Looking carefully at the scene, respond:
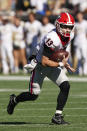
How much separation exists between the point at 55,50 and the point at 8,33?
1036 centimetres

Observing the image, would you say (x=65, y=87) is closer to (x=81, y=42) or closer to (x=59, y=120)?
(x=59, y=120)

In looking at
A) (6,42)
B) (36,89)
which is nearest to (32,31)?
(6,42)

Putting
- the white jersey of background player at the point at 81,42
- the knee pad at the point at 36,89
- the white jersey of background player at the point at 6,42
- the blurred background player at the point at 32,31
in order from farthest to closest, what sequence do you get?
1. the white jersey of background player at the point at 6,42
2. the blurred background player at the point at 32,31
3. the white jersey of background player at the point at 81,42
4. the knee pad at the point at 36,89

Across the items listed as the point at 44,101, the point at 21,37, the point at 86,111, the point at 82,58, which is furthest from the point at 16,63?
the point at 86,111

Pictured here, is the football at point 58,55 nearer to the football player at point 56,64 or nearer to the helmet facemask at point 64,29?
the football player at point 56,64

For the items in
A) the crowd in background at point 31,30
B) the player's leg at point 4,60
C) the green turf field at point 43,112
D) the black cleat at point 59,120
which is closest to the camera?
the green turf field at point 43,112

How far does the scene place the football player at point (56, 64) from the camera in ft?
25.5

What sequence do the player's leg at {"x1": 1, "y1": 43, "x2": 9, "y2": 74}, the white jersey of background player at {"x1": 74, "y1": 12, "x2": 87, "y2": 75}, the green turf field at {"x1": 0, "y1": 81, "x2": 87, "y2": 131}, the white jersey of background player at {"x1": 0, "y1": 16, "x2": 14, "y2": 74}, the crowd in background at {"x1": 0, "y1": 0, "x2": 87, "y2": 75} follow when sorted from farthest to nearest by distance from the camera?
the player's leg at {"x1": 1, "y1": 43, "x2": 9, "y2": 74} < the white jersey of background player at {"x1": 0, "y1": 16, "x2": 14, "y2": 74} < the crowd in background at {"x1": 0, "y1": 0, "x2": 87, "y2": 75} < the white jersey of background player at {"x1": 74, "y1": 12, "x2": 87, "y2": 75} < the green turf field at {"x1": 0, "y1": 81, "x2": 87, "y2": 131}

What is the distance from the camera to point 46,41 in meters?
7.74

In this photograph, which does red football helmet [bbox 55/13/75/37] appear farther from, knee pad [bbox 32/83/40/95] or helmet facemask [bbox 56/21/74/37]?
knee pad [bbox 32/83/40/95]

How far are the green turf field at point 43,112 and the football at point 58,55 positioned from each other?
871mm

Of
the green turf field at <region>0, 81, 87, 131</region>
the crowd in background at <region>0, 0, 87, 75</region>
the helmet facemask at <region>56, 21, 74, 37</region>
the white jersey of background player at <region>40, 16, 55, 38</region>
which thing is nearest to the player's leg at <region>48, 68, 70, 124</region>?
the green turf field at <region>0, 81, 87, 131</region>

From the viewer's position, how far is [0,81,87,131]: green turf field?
768 cm

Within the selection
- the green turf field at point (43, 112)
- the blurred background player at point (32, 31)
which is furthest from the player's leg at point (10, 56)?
the green turf field at point (43, 112)
